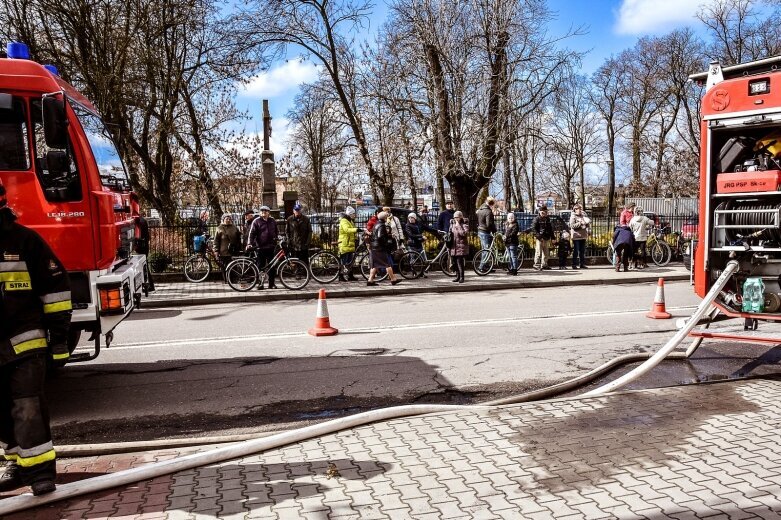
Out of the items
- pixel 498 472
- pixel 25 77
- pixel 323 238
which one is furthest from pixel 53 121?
pixel 323 238

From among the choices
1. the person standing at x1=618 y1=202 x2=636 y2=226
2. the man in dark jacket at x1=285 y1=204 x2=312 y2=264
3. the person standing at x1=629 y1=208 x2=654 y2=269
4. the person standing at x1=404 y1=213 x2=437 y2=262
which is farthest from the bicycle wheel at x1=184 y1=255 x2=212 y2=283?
the person standing at x1=618 y1=202 x2=636 y2=226

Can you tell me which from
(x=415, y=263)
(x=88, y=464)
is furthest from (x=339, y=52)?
(x=88, y=464)

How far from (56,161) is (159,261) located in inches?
451

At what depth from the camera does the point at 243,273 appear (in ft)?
48.0

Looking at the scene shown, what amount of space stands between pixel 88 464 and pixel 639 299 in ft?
34.9

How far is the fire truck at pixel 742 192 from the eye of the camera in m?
6.57

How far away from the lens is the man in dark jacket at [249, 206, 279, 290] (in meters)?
14.9

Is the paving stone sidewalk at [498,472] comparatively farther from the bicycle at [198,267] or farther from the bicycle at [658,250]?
the bicycle at [658,250]

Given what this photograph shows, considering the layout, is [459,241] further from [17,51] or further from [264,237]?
[17,51]

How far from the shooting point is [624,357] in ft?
23.7

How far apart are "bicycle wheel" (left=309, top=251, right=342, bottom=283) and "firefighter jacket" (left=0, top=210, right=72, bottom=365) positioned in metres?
11.6

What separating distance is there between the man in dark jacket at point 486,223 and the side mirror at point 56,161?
42.8 ft

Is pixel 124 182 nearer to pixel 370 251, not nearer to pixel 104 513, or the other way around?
pixel 104 513

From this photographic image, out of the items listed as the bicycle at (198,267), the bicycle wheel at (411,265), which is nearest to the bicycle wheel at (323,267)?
the bicycle wheel at (411,265)
